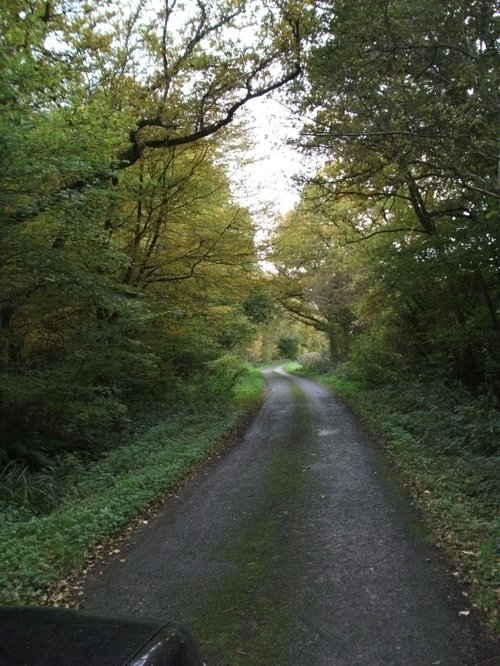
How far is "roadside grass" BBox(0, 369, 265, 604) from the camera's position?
181 inches

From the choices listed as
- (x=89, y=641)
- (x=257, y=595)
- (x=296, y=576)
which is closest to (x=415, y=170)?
(x=296, y=576)

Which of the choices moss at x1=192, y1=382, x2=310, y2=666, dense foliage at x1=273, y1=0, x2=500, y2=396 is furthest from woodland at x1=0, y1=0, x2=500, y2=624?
moss at x1=192, y1=382, x2=310, y2=666

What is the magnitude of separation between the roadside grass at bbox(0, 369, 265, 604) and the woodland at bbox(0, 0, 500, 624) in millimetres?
52

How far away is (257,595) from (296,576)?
1.52 ft

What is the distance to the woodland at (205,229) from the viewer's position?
6504 millimetres

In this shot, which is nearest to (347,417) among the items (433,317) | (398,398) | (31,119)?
(398,398)

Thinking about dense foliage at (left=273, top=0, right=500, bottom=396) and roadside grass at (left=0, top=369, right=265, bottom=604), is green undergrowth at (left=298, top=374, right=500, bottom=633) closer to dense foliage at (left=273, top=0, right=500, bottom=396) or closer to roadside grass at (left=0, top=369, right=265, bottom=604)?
dense foliage at (left=273, top=0, right=500, bottom=396)

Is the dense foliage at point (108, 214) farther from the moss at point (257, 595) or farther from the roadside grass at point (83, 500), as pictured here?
the moss at point (257, 595)

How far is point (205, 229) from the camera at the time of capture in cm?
1255

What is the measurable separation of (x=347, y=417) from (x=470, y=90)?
335 inches

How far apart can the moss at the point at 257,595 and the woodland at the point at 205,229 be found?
166 centimetres

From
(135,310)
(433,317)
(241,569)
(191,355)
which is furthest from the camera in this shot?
(191,355)

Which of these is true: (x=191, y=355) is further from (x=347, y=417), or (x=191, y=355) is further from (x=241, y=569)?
(x=241, y=569)

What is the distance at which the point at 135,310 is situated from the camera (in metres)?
9.66
